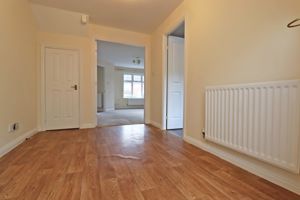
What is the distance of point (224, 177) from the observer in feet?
4.92

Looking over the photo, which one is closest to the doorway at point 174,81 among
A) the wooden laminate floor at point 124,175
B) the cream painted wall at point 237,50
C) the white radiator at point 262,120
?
the cream painted wall at point 237,50

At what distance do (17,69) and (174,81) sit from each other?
273 centimetres

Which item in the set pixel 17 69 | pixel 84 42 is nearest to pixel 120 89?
pixel 84 42

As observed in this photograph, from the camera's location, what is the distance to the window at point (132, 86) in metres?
10.3

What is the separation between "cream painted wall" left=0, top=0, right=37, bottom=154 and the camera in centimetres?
204

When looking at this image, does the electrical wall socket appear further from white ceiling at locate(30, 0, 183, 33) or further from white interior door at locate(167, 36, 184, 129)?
white interior door at locate(167, 36, 184, 129)

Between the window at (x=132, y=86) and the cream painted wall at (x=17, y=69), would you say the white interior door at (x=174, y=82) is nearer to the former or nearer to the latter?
the cream painted wall at (x=17, y=69)

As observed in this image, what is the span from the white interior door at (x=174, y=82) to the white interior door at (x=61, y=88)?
2.02 metres

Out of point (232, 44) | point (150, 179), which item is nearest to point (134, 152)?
point (150, 179)

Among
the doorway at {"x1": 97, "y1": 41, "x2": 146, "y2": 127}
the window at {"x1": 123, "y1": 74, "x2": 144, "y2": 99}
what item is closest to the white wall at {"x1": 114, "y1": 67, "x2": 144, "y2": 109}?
the doorway at {"x1": 97, "y1": 41, "x2": 146, "y2": 127}

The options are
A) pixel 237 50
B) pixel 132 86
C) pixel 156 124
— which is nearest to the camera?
pixel 237 50

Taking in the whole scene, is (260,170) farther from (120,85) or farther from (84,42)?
(120,85)

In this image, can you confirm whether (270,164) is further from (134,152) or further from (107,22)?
(107,22)

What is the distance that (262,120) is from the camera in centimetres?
143
